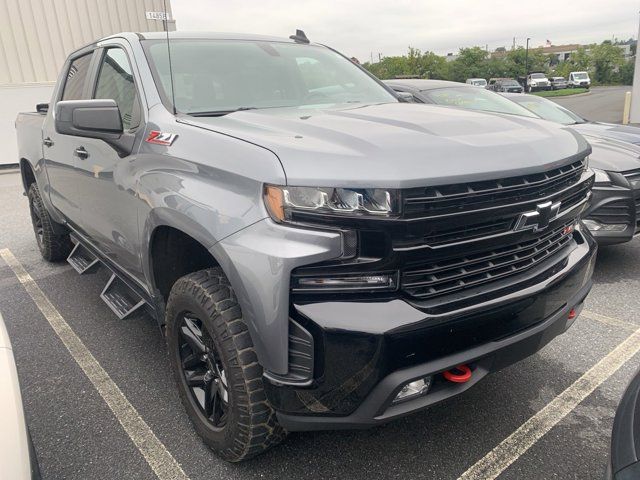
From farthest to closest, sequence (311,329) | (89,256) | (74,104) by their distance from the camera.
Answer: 1. (89,256)
2. (74,104)
3. (311,329)

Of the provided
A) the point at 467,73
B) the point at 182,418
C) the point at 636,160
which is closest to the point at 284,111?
the point at 182,418

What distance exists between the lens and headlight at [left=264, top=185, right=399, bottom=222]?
168cm

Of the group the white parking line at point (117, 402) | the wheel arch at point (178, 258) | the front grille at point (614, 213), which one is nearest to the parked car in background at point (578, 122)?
the front grille at point (614, 213)

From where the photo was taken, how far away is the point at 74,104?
2471mm

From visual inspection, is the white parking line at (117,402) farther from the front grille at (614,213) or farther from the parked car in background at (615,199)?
the front grille at (614,213)

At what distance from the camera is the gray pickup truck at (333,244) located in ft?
5.55

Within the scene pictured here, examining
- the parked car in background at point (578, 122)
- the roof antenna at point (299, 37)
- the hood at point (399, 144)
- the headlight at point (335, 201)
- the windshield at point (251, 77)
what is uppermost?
the roof antenna at point (299, 37)

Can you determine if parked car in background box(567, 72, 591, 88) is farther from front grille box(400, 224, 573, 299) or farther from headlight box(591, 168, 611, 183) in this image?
front grille box(400, 224, 573, 299)

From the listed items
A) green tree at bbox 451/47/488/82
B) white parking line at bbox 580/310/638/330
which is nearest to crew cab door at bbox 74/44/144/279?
white parking line at bbox 580/310/638/330

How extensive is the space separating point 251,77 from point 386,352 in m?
1.91

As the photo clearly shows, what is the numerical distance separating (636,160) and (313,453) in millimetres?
3799

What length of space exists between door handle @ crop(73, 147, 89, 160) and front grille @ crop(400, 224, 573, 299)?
90.4 inches

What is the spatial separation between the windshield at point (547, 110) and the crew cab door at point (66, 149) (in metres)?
5.10

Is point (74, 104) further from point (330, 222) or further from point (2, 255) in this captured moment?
point (2, 255)
